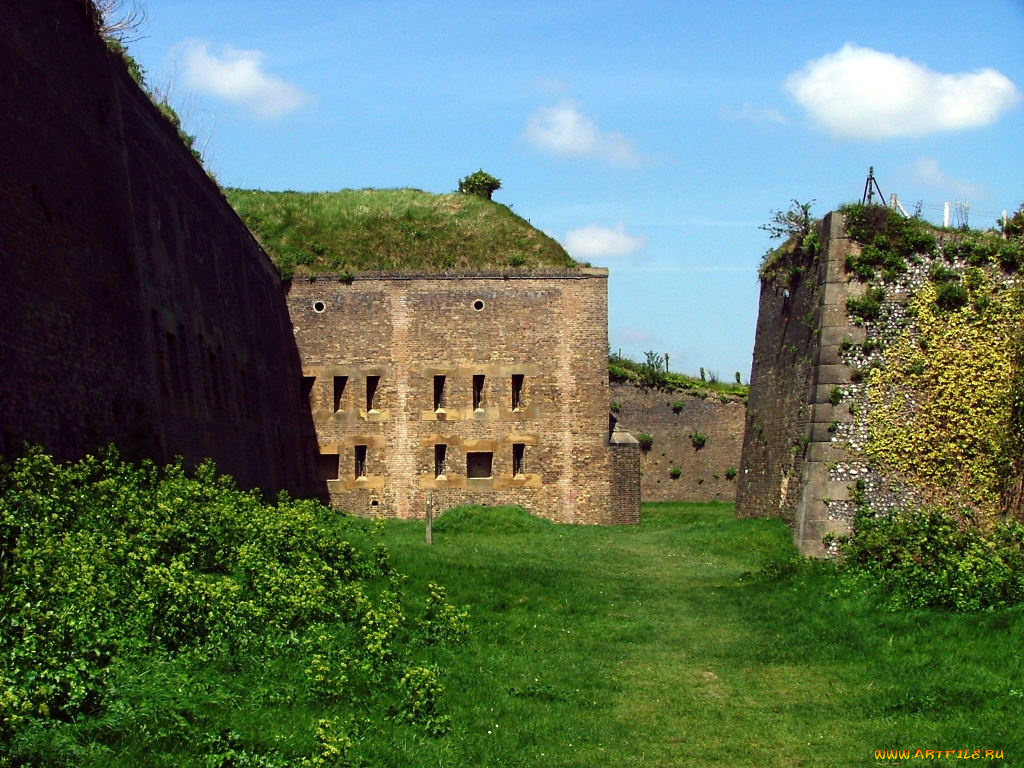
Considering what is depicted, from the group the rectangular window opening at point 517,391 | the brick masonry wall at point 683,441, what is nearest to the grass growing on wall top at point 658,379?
the brick masonry wall at point 683,441

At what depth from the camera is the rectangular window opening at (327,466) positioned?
108ft

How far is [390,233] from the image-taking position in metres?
35.0

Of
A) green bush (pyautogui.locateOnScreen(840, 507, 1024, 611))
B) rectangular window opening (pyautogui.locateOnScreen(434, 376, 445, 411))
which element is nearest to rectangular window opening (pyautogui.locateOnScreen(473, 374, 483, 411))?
rectangular window opening (pyautogui.locateOnScreen(434, 376, 445, 411))

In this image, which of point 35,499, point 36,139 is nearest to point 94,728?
point 35,499

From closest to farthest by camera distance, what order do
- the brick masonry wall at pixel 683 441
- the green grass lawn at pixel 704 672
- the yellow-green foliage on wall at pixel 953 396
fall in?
the green grass lawn at pixel 704 672, the yellow-green foliage on wall at pixel 953 396, the brick masonry wall at pixel 683 441

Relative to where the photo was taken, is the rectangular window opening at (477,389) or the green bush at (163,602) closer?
the green bush at (163,602)

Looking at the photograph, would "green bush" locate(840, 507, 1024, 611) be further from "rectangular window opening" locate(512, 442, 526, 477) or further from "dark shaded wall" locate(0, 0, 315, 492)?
"rectangular window opening" locate(512, 442, 526, 477)

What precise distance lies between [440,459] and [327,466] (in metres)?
3.16

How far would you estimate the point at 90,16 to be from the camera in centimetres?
1745

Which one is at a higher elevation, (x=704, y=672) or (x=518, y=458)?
(x=518, y=458)

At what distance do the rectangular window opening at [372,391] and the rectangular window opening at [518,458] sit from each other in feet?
13.2

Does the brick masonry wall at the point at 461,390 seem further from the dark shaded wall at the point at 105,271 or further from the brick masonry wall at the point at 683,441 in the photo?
the brick masonry wall at the point at 683,441

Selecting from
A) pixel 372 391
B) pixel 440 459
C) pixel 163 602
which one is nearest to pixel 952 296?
pixel 163 602

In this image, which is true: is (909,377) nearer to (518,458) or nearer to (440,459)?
(518,458)
